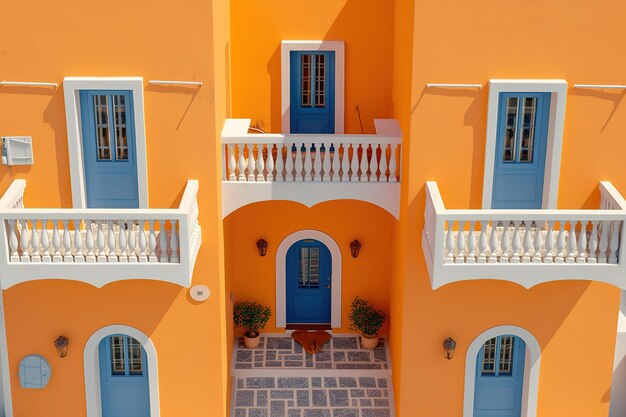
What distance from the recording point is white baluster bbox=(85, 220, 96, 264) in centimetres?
1212

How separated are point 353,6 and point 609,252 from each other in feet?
22.1

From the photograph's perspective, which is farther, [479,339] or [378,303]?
[378,303]

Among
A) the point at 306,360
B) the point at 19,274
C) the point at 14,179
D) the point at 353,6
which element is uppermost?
the point at 353,6

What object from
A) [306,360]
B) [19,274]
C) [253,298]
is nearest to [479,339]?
[306,360]

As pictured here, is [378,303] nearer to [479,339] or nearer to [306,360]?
[306,360]

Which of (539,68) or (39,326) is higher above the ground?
(539,68)

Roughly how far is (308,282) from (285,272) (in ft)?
2.08

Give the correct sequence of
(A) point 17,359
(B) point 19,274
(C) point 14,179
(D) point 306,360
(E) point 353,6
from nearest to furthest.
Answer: (B) point 19,274, (C) point 14,179, (A) point 17,359, (E) point 353,6, (D) point 306,360

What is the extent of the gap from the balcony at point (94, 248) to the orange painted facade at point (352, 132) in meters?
1.17

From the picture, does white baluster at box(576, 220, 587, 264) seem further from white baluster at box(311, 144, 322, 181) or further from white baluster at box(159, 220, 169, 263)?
white baluster at box(159, 220, 169, 263)

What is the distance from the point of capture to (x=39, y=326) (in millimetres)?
13969

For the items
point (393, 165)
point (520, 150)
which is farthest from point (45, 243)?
point (520, 150)

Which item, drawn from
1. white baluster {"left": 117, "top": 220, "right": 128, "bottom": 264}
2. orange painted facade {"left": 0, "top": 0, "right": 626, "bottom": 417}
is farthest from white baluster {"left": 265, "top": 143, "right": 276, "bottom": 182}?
white baluster {"left": 117, "top": 220, "right": 128, "bottom": 264}

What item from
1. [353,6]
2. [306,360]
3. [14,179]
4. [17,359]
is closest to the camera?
[14,179]
